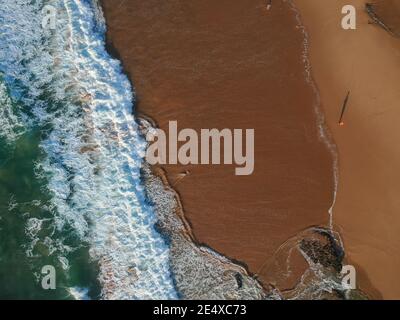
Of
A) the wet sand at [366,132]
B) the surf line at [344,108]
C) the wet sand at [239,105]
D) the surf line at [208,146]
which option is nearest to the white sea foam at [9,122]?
the wet sand at [239,105]

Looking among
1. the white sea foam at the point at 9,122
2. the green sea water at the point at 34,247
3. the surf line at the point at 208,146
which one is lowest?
the green sea water at the point at 34,247

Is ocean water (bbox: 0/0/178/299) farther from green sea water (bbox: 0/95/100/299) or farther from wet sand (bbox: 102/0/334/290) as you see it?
wet sand (bbox: 102/0/334/290)

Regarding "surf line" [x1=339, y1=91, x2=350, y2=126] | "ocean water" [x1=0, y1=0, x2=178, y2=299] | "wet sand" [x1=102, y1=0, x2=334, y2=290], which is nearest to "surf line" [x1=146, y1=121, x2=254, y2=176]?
"wet sand" [x1=102, y1=0, x2=334, y2=290]

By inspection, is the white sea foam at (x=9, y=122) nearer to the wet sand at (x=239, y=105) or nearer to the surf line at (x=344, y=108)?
the wet sand at (x=239, y=105)

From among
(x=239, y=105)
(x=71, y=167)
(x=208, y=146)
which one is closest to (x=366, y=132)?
(x=239, y=105)

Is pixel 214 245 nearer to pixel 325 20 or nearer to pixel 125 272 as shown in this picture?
pixel 125 272
